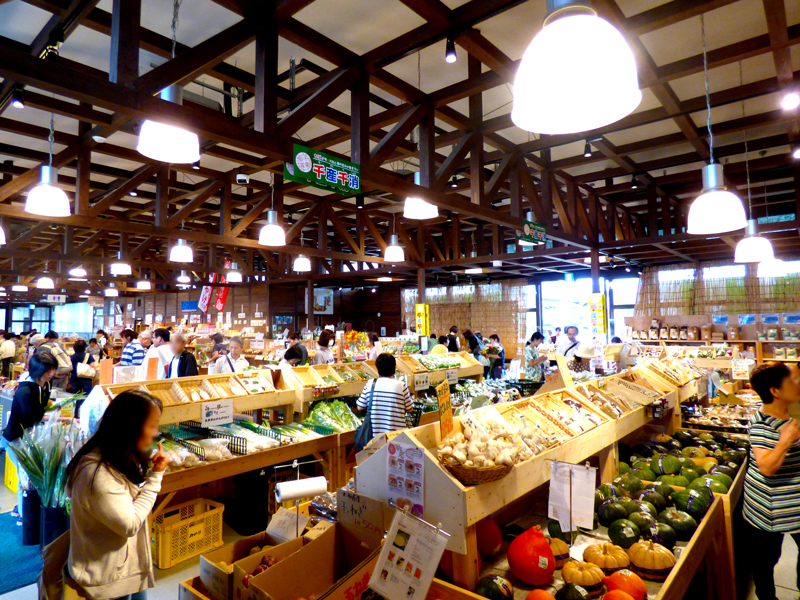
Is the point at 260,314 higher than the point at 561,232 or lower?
lower

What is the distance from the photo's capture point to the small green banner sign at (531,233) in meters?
6.97

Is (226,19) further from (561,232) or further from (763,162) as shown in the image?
(763,162)

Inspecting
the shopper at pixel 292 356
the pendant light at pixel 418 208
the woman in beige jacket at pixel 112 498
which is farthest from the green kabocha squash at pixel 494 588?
the shopper at pixel 292 356

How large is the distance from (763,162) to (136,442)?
916cm

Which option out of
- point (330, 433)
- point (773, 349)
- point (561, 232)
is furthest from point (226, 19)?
point (773, 349)

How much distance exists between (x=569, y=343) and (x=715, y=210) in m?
5.84

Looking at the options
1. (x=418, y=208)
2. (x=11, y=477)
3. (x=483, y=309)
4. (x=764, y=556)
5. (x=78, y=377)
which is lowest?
(x=11, y=477)

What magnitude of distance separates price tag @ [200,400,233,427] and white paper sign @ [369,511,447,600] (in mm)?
2828

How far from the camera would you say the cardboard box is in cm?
198

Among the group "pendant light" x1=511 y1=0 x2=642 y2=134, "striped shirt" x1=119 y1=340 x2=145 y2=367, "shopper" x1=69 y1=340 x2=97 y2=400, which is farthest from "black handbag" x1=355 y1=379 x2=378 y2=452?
"shopper" x1=69 y1=340 x2=97 y2=400

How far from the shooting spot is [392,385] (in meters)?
4.02

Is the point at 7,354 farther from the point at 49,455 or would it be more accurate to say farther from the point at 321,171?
the point at 321,171

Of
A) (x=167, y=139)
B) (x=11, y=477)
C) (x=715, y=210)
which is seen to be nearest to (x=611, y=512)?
(x=715, y=210)

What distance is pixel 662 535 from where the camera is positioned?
2.46 m
